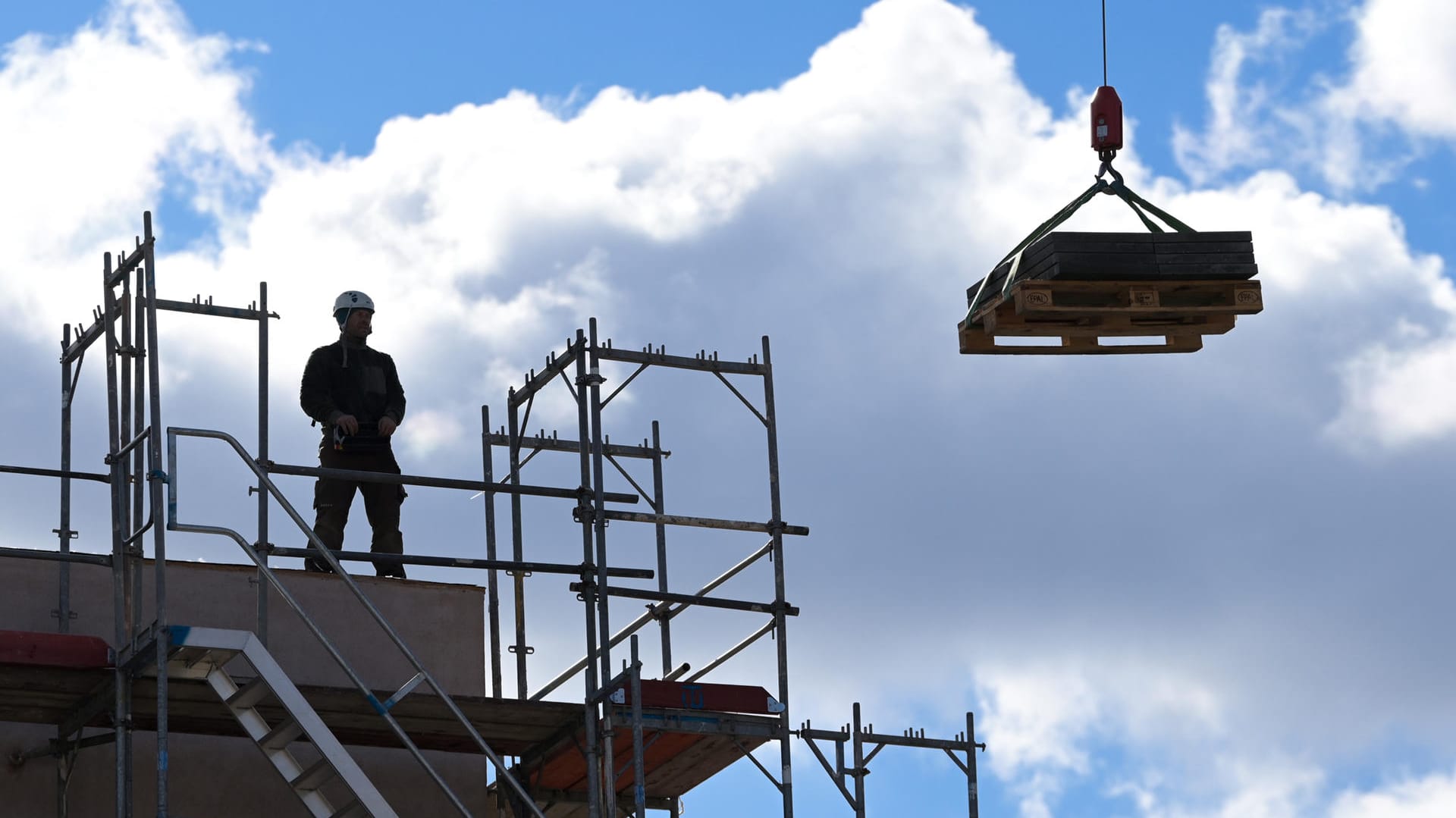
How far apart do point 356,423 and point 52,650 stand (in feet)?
11.7

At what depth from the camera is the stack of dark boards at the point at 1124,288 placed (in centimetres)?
1908

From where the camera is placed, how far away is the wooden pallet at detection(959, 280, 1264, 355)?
19234 millimetres

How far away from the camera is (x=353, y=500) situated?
21.3 meters

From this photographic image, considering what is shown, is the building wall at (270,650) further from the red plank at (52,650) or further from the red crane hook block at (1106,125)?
the red crane hook block at (1106,125)

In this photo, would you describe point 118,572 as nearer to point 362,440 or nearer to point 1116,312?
point 362,440

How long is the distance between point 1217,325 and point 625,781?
5953 mm

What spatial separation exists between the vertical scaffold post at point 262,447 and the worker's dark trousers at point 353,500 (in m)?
0.66

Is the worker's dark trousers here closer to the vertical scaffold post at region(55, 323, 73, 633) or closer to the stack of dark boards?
the vertical scaffold post at region(55, 323, 73, 633)

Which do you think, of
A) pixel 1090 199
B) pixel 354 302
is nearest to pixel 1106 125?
pixel 1090 199

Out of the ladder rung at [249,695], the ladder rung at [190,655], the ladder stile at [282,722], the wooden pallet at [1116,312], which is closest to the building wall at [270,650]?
the ladder stile at [282,722]

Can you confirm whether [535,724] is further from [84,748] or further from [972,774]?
[972,774]

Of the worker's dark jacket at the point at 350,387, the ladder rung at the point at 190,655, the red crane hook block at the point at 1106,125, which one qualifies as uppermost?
the red crane hook block at the point at 1106,125

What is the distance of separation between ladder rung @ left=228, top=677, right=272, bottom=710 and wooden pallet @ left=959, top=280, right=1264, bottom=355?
5762mm

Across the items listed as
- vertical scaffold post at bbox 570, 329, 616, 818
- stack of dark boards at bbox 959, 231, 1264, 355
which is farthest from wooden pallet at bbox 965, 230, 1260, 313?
Answer: vertical scaffold post at bbox 570, 329, 616, 818
